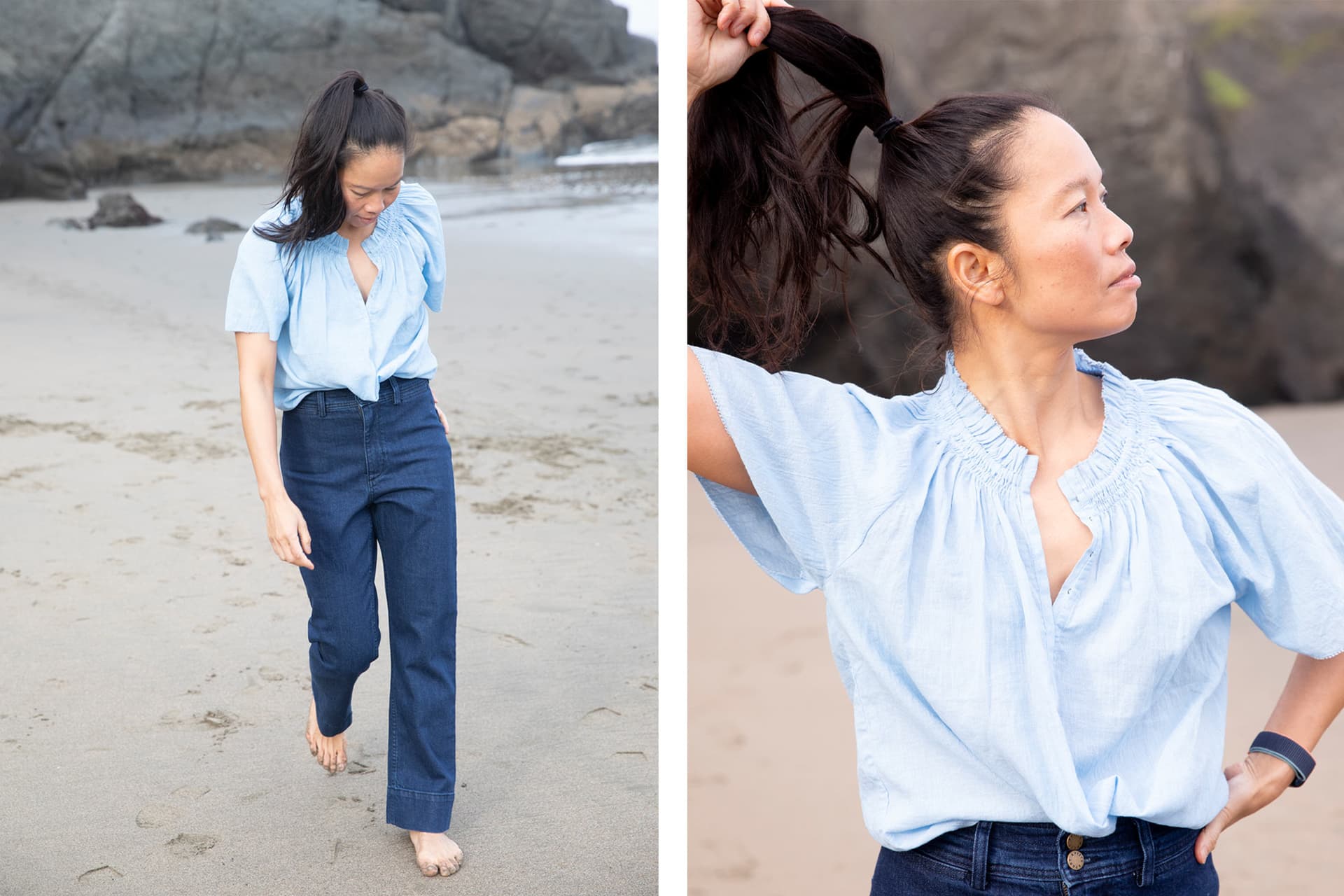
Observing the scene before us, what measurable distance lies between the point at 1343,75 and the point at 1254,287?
156cm

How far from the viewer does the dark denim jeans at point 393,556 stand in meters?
1.77

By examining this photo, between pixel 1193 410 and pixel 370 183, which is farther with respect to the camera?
pixel 370 183

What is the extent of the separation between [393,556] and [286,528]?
193 millimetres

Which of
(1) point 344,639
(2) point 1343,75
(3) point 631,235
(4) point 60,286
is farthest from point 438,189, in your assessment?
(1) point 344,639

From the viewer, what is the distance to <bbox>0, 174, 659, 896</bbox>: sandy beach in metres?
2.15

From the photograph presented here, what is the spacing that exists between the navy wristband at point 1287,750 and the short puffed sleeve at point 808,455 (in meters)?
0.48

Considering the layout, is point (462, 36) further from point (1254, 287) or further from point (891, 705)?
point (891, 705)

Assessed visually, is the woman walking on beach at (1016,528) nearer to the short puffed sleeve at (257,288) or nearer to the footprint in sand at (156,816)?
the short puffed sleeve at (257,288)

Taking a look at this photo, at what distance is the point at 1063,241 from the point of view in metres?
1.09

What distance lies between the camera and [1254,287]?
20.5 ft

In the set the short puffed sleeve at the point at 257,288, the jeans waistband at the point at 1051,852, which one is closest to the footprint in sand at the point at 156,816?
the short puffed sleeve at the point at 257,288

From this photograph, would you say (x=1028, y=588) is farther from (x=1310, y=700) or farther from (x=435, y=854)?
(x=435, y=854)

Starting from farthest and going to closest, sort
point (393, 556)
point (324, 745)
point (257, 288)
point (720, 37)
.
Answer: point (324, 745) < point (393, 556) < point (257, 288) < point (720, 37)

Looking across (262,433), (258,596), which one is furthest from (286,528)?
(258,596)
